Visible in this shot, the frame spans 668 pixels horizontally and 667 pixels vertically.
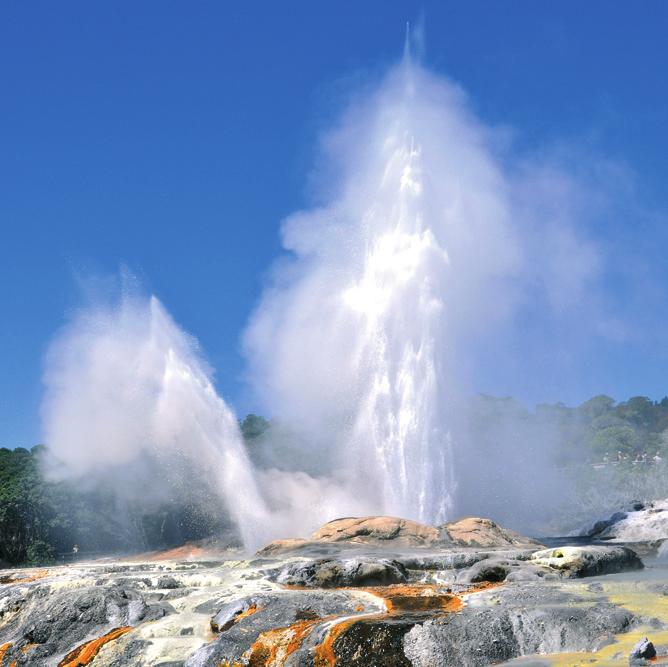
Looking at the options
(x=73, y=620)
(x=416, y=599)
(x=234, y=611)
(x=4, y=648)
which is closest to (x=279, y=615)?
(x=234, y=611)

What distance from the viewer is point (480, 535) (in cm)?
2631

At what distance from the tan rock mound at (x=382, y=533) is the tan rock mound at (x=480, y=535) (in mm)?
779

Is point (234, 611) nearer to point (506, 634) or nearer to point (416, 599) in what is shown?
point (416, 599)

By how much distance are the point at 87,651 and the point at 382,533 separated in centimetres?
1300

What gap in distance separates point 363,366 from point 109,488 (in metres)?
24.1

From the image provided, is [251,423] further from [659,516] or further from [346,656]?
[346,656]

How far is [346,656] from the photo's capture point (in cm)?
1235

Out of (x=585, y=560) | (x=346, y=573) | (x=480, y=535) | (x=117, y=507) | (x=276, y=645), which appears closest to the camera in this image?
(x=276, y=645)

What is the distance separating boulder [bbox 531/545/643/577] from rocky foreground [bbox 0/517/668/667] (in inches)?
1.6

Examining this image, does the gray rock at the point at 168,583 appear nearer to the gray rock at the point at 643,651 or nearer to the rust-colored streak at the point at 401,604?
the rust-colored streak at the point at 401,604

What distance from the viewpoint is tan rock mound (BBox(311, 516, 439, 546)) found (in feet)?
85.0

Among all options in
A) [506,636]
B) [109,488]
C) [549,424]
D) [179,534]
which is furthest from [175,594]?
[549,424]

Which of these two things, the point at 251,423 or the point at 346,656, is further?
the point at 251,423

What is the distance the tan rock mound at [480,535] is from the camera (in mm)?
25920
